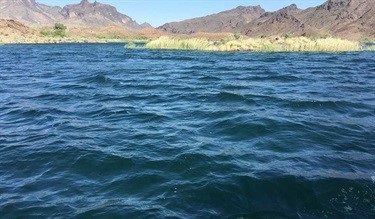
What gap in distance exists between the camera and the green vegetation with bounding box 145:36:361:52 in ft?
157

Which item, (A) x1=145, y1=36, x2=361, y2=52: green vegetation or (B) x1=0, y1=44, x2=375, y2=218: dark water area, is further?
(A) x1=145, y1=36, x2=361, y2=52: green vegetation

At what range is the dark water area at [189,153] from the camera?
728 centimetres

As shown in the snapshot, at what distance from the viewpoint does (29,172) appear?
30.1ft

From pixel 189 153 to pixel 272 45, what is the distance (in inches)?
1742

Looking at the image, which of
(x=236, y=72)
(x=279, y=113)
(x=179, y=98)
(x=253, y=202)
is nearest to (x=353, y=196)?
(x=253, y=202)

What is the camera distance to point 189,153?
9.94m

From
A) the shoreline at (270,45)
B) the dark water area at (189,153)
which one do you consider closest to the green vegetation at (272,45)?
the shoreline at (270,45)

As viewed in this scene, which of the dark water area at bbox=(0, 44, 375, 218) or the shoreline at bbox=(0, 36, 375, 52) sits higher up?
the shoreline at bbox=(0, 36, 375, 52)

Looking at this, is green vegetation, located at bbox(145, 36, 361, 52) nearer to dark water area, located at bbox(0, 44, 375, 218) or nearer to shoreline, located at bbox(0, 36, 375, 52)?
shoreline, located at bbox(0, 36, 375, 52)

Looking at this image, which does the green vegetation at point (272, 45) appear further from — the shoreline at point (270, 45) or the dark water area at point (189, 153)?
the dark water area at point (189, 153)

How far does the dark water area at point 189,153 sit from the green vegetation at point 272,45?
29761 millimetres

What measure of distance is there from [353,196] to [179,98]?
38.1 ft

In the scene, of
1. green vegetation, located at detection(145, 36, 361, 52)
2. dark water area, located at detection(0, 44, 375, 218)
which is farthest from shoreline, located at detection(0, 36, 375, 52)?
dark water area, located at detection(0, 44, 375, 218)

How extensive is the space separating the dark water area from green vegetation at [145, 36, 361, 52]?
1172 inches
